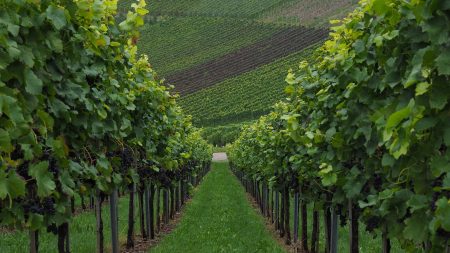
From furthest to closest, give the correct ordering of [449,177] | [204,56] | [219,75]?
1. [204,56]
2. [219,75]
3. [449,177]

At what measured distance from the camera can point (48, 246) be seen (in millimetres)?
10367

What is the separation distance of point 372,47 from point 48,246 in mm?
7757

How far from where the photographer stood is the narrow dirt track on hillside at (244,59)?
3095 inches

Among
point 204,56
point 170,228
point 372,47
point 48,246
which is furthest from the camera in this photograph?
point 204,56

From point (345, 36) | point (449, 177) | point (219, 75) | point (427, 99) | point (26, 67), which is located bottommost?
point (449, 177)

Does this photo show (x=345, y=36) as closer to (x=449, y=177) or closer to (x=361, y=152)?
(x=361, y=152)

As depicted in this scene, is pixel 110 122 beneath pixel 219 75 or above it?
beneath

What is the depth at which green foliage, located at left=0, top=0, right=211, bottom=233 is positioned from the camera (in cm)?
331

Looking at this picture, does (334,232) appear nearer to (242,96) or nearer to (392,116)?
(392,116)

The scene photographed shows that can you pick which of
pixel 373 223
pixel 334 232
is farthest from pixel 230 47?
pixel 373 223

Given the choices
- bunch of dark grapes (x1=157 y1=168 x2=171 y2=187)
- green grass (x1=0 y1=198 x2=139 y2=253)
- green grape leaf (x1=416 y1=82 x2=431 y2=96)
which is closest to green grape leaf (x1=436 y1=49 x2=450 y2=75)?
green grape leaf (x1=416 y1=82 x2=431 y2=96)

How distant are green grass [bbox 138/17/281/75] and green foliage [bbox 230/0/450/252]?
7903cm

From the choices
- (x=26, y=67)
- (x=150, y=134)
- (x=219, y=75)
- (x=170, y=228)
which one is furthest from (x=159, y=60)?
(x=26, y=67)

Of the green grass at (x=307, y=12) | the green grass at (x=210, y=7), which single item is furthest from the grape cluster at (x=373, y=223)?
the green grass at (x=210, y=7)
